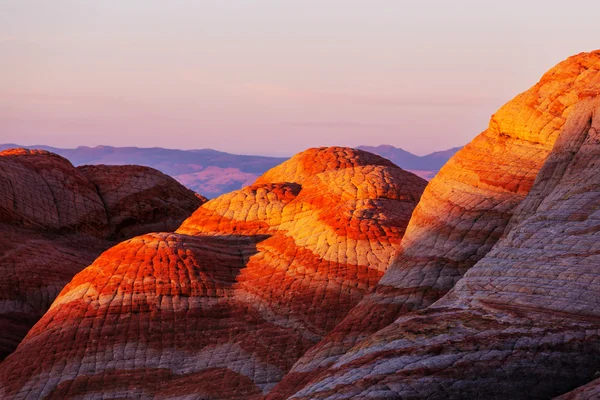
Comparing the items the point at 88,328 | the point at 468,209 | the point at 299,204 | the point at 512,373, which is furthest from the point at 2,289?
the point at 512,373

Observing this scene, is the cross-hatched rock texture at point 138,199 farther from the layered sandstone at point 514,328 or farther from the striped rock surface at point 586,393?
the striped rock surface at point 586,393

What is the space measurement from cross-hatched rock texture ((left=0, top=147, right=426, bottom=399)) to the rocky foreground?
1.6 inches

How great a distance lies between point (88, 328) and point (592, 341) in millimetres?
11447

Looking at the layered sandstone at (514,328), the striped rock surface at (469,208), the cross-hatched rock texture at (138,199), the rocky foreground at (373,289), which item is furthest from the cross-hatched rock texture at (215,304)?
the cross-hatched rock texture at (138,199)

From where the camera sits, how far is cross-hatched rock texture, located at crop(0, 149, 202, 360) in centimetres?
2431

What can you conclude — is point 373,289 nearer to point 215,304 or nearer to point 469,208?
point 469,208

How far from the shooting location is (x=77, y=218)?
100 feet

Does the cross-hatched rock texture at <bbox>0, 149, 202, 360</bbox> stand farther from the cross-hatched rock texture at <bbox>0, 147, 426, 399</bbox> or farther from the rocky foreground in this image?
the rocky foreground

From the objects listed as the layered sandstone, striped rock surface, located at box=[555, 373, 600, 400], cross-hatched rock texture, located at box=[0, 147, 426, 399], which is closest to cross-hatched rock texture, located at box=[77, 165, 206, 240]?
cross-hatched rock texture, located at box=[0, 147, 426, 399]

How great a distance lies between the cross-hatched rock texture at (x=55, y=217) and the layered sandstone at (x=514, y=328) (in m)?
12.7

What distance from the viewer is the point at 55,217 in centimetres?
2980

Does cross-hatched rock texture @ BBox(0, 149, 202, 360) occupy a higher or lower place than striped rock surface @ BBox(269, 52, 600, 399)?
lower

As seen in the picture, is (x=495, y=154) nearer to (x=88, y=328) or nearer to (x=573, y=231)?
(x=573, y=231)

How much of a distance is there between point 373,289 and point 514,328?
19.5ft
